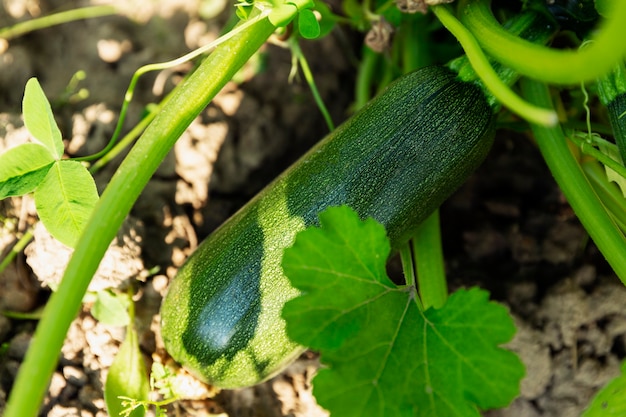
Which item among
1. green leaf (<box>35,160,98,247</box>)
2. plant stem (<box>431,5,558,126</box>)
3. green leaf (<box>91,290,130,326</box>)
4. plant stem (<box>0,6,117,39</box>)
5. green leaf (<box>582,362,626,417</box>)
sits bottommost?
green leaf (<box>582,362,626,417</box>)

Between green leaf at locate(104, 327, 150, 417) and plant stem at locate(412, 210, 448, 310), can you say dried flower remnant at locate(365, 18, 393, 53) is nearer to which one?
plant stem at locate(412, 210, 448, 310)

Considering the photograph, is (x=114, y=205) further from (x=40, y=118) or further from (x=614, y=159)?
(x=614, y=159)

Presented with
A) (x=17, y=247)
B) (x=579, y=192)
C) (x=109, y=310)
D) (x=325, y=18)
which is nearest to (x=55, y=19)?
(x=17, y=247)

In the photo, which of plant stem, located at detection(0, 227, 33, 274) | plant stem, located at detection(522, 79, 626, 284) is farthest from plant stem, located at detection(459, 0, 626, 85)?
plant stem, located at detection(0, 227, 33, 274)

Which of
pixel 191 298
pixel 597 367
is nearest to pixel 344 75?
pixel 191 298

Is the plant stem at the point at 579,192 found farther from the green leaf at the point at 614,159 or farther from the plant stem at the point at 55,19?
the plant stem at the point at 55,19
